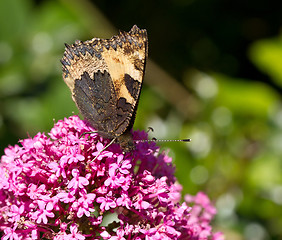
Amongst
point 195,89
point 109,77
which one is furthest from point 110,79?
point 195,89

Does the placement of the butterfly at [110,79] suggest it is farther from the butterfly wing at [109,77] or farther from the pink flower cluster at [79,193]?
the pink flower cluster at [79,193]

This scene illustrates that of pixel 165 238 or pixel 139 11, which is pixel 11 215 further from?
pixel 139 11

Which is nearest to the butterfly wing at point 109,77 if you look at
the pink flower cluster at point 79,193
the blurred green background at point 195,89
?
the pink flower cluster at point 79,193

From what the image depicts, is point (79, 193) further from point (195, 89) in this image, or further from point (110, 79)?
point (195, 89)

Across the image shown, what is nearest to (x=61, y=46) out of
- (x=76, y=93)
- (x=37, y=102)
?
(x=37, y=102)

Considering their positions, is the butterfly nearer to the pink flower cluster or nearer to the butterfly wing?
the butterfly wing

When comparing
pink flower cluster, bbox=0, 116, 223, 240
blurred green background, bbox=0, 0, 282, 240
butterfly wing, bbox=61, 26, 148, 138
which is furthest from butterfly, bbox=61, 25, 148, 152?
blurred green background, bbox=0, 0, 282, 240
